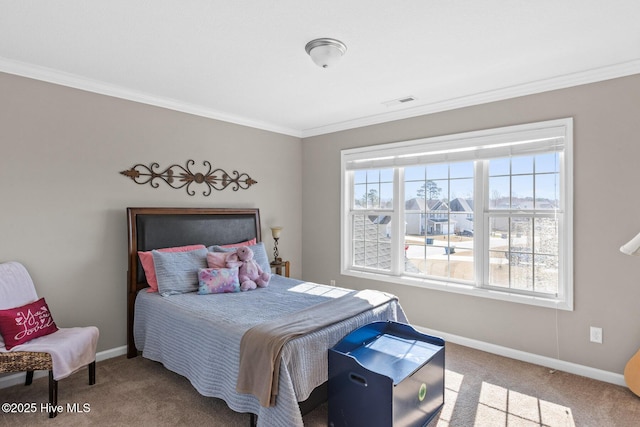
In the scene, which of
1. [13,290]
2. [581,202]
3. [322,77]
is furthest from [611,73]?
[13,290]

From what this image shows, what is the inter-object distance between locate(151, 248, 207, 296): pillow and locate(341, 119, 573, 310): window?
6.56 ft

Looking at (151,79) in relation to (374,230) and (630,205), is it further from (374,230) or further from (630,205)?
(630,205)

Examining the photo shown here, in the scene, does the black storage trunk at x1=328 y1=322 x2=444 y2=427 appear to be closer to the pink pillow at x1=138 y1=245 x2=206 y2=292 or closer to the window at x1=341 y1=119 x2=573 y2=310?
the window at x1=341 y1=119 x2=573 y2=310

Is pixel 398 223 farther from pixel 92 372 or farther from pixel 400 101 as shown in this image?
pixel 92 372

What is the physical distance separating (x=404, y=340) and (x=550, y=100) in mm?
2401

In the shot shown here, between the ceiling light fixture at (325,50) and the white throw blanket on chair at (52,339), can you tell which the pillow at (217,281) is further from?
the ceiling light fixture at (325,50)

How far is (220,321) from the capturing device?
2.41 metres

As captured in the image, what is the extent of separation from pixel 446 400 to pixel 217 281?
6.78 feet

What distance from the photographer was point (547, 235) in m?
3.19

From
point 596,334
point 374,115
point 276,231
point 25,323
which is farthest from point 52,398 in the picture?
point 596,334

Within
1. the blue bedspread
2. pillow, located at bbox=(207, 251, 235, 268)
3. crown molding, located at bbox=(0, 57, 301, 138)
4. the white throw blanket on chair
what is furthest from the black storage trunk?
crown molding, located at bbox=(0, 57, 301, 138)

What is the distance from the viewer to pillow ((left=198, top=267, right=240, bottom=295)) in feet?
10.3

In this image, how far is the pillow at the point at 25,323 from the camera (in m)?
2.35

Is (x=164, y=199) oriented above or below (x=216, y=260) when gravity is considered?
above
